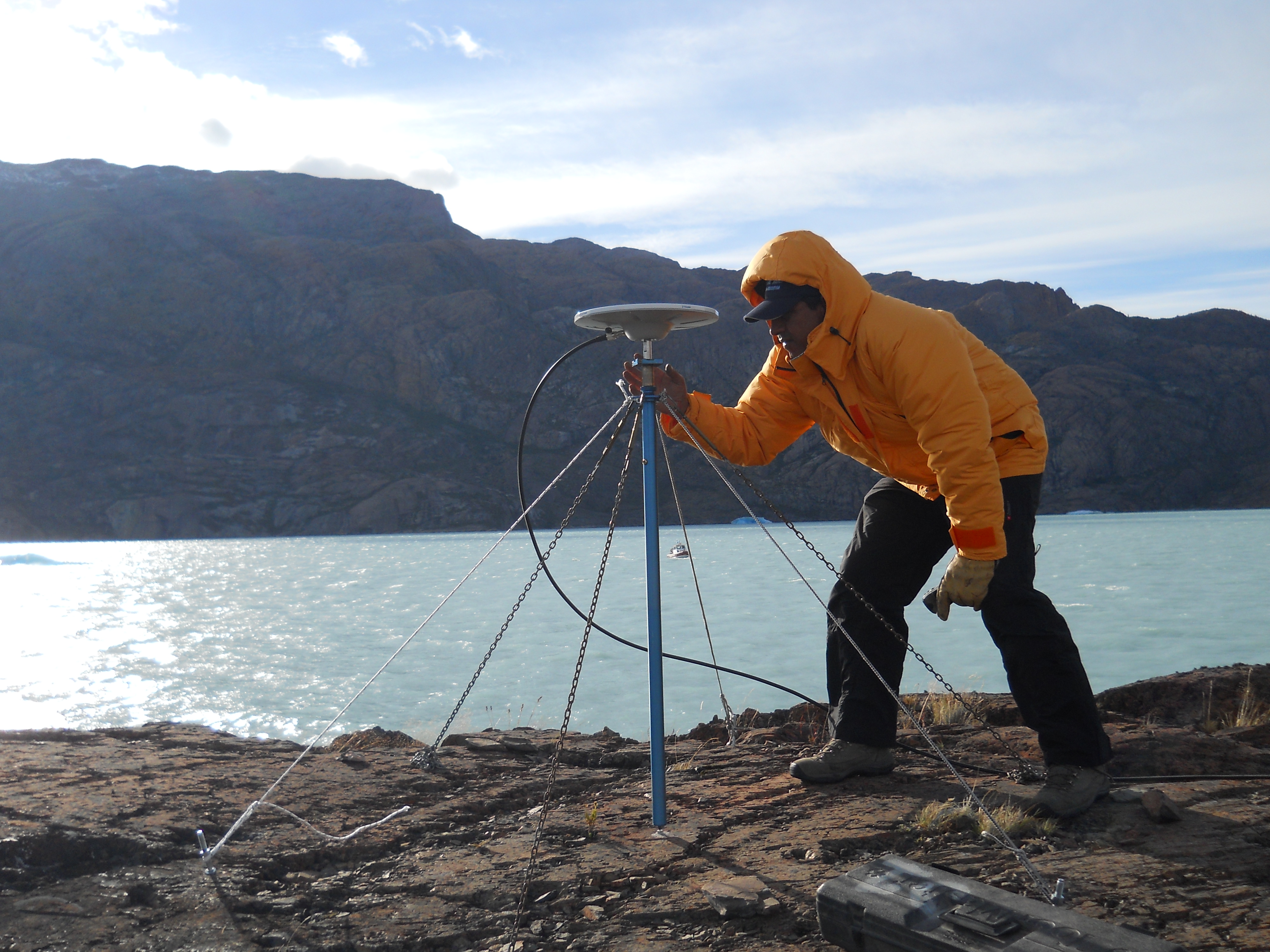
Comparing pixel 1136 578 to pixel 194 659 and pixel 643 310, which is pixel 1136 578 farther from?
pixel 643 310

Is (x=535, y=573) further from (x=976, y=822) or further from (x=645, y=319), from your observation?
(x=976, y=822)

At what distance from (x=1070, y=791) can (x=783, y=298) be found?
58.0 inches

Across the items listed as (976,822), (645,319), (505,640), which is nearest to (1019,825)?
(976,822)

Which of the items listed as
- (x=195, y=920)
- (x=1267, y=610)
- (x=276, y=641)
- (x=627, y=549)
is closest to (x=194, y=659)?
(x=276, y=641)

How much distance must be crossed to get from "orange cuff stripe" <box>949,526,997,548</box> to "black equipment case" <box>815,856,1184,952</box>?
764mm

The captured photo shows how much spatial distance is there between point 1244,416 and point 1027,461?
10399 cm

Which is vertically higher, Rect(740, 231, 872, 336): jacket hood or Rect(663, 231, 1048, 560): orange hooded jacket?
Rect(740, 231, 872, 336): jacket hood

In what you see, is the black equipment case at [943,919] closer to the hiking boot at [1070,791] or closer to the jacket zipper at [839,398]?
the hiking boot at [1070,791]

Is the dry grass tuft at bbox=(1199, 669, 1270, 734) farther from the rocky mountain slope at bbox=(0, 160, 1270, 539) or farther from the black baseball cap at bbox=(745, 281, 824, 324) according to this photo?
the rocky mountain slope at bbox=(0, 160, 1270, 539)

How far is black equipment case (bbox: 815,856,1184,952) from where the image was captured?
153cm

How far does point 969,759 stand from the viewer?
9.96 ft

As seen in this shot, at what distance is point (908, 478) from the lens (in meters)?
2.66

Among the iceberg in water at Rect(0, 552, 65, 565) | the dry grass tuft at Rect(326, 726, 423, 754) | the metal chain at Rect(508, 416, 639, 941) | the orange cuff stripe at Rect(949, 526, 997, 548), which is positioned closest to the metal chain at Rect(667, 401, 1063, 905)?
the metal chain at Rect(508, 416, 639, 941)

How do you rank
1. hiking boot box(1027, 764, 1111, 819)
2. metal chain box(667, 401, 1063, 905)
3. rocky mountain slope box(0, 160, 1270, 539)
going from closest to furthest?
metal chain box(667, 401, 1063, 905)
hiking boot box(1027, 764, 1111, 819)
rocky mountain slope box(0, 160, 1270, 539)
